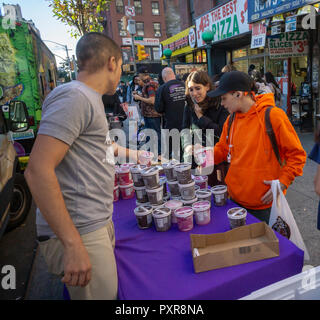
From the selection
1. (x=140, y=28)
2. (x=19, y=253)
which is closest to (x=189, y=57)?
(x=19, y=253)

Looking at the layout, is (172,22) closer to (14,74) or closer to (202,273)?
(14,74)

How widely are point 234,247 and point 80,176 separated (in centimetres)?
108

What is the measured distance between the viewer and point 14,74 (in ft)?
17.7

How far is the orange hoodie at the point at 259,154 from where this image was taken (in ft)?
8.01

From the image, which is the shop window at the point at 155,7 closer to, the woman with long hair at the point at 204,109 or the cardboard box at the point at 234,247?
the woman with long hair at the point at 204,109

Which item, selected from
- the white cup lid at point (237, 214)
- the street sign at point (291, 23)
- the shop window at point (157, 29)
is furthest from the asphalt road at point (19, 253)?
the shop window at point (157, 29)

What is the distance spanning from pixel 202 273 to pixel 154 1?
54.2 m

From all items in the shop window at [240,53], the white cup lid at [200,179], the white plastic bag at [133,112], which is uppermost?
the shop window at [240,53]

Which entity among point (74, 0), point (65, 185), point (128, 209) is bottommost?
point (128, 209)

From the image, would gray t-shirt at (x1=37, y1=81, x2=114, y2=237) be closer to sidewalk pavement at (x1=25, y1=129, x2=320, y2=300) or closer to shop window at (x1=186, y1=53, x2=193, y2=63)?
sidewalk pavement at (x1=25, y1=129, x2=320, y2=300)

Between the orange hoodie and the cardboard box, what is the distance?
679 mm

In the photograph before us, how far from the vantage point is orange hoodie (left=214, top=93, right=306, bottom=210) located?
2441 mm

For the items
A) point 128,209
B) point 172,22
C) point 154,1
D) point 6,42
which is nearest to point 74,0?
point 6,42

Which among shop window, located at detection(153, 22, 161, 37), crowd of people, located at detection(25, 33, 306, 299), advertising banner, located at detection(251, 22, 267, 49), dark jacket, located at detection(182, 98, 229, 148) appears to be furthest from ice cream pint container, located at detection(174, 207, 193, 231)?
shop window, located at detection(153, 22, 161, 37)
